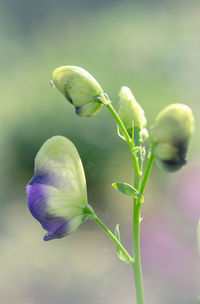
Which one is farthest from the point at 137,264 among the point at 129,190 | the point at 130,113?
the point at 130,113

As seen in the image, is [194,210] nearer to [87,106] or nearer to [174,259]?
[174,259]

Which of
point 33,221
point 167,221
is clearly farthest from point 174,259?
point 33,221

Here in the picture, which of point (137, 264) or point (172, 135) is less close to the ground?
point (172, 135)

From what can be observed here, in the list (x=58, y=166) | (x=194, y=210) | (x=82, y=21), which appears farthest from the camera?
(x=82, y=21)

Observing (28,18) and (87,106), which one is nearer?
(87,106)

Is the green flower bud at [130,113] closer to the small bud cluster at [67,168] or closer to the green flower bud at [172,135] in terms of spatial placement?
the small bud cluster at [67,168]

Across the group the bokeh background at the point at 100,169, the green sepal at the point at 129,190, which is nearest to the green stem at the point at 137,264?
the green sepal at the point at 129,190

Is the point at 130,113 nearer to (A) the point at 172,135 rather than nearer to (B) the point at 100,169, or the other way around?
(A) the point at 172,135

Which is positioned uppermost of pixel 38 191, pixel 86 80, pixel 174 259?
pixel 86 80
